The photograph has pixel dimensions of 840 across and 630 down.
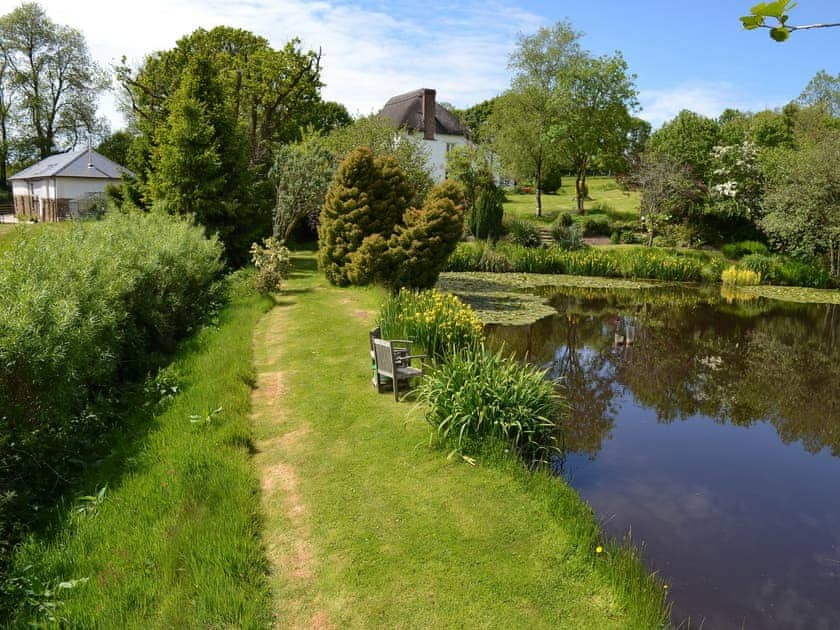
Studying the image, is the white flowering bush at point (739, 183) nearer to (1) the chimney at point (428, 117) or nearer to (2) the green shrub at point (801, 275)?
(2) the green shrub at point (801, 275)

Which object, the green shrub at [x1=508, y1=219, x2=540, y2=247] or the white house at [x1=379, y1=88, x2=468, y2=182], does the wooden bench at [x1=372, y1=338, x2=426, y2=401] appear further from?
the white house at [x1=379, y1=88, x2=468, y2=182]

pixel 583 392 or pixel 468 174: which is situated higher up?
pixel 468 174

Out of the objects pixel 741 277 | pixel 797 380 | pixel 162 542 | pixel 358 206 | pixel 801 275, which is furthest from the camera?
pixel 741 277

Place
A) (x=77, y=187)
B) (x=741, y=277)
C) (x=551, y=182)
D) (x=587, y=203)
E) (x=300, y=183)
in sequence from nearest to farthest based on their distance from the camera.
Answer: (x=300, y=183) → (x=741, y=277) → (x=77, y=187) → (x=587, y=203) → (x=551, y=182)

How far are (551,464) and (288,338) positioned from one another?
6.35 m

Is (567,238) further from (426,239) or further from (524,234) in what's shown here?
(426,239)

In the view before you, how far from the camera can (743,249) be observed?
87.5 ft

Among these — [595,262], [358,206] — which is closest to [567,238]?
[595,262]

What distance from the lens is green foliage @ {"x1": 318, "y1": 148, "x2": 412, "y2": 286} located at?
57.0 feet

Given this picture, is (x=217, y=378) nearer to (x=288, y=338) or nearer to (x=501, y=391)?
(x=288, y=338)

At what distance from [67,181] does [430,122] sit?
24.9 metres

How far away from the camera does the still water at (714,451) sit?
5570 millimetres

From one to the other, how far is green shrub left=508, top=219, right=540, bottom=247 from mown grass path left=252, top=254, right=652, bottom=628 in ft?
69.3

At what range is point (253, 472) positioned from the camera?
6434mm
